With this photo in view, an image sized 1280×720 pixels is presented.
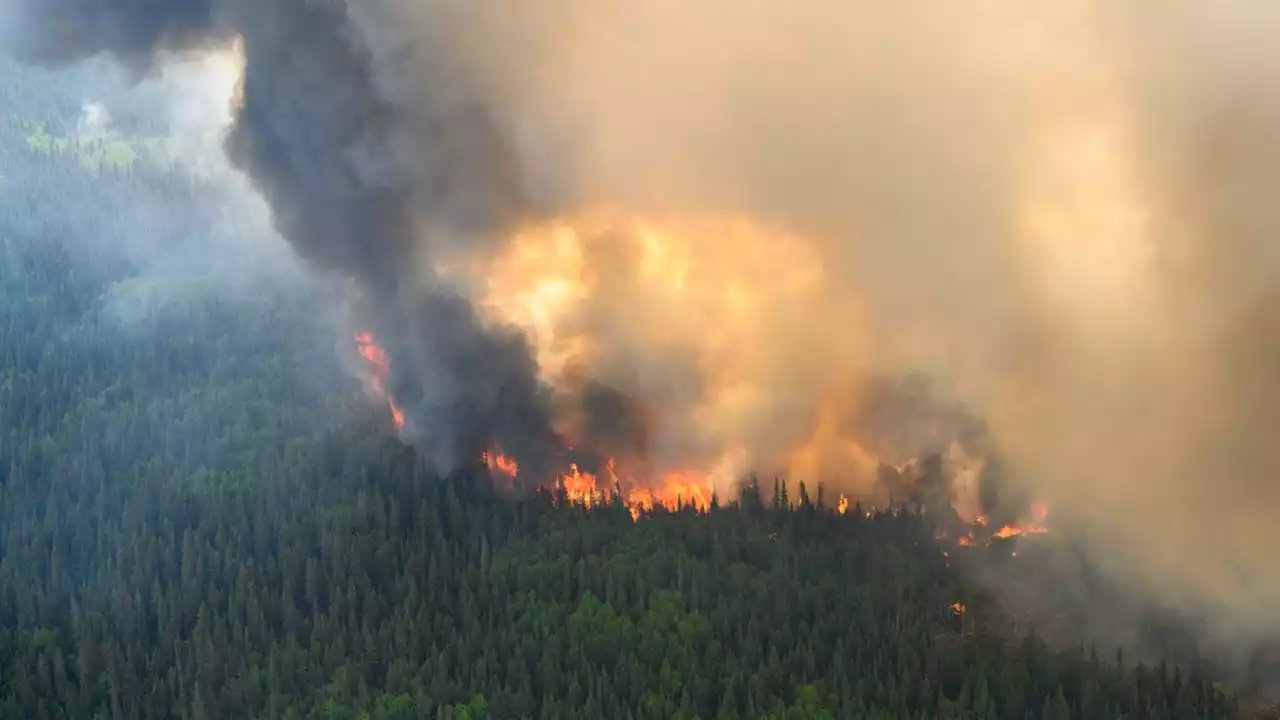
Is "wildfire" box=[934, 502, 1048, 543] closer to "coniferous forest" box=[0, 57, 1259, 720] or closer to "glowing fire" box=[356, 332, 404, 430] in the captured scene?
"coniferous forest" box=[0, 57, 1259, 720]

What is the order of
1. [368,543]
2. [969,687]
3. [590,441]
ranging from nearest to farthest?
[969,687] → [368,543] → [590,441]

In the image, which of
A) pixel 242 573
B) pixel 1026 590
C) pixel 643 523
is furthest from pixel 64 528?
pixel 1026 590

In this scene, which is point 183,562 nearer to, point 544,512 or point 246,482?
point 246,482

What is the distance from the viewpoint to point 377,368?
171m

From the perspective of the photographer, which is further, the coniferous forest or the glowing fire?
the glowing fire

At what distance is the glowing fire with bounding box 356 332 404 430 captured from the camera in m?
163

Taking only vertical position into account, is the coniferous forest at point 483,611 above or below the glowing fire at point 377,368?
below

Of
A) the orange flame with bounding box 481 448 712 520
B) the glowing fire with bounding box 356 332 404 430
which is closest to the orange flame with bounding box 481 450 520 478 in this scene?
the orange flame with bounding box 481 448 712 520

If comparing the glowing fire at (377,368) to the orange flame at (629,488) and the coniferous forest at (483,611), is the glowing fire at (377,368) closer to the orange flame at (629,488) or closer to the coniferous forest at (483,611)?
the coniferous forest at (483,611)

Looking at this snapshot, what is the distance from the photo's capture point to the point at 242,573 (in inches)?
5182

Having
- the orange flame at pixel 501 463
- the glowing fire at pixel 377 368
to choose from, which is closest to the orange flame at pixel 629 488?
the orange flame at pixel 501 463

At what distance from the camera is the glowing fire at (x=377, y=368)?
163 metres

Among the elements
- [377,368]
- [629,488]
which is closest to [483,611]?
[629,488]

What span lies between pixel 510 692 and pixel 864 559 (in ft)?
115
